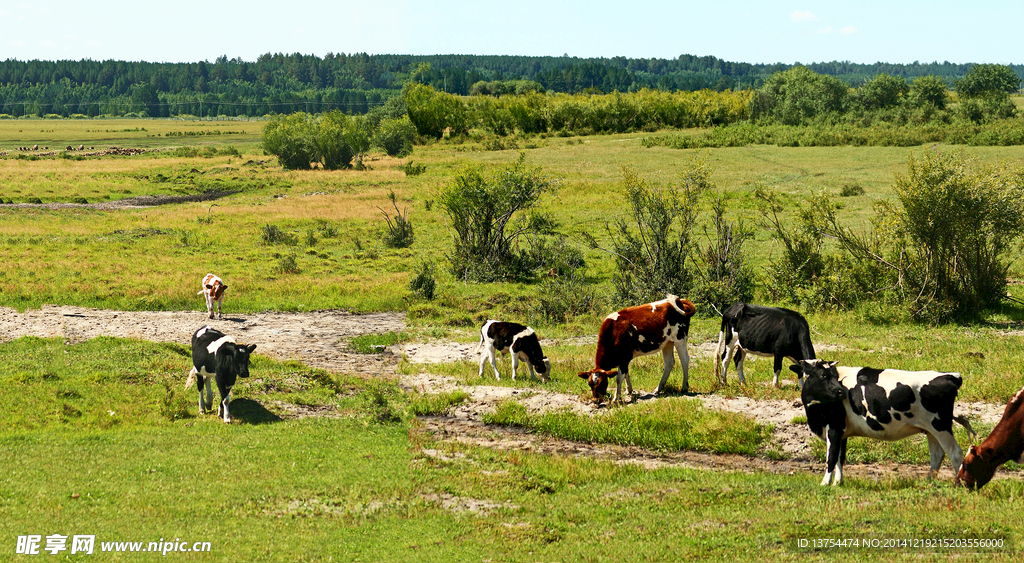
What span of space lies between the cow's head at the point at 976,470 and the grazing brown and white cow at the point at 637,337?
6515mm

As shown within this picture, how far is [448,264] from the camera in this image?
3675 centimetres

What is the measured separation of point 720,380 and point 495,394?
4.86 meters

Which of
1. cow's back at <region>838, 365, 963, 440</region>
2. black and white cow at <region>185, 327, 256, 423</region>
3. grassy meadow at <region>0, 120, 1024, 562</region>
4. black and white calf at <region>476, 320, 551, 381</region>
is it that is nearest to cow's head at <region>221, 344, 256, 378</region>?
black and white cow at <region>185, 327, 256, 423</region>

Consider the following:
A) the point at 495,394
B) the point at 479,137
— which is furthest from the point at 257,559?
the point at 479,137

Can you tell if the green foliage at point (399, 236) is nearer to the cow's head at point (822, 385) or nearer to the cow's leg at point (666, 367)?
the cow's leg at point (666, 367)

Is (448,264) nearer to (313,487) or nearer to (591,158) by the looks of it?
(313,487)

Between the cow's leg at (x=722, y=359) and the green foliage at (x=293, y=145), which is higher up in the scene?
the green foliage at (x=293, y=145)

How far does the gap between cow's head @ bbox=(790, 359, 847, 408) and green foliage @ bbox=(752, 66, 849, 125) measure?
103 m

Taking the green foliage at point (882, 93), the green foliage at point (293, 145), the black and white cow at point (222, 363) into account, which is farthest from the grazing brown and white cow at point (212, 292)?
the green foliage at point (882, 93)

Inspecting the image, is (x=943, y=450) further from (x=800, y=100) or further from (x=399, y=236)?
(x=800, y=100)

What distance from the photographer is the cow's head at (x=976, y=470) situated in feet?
36.9

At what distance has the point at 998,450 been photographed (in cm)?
1116

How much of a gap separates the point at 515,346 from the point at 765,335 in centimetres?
566

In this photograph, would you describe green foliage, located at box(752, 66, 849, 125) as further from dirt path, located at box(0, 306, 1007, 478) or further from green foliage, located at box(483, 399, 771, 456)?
green foliage, located at box(483, 399, 771, 456)
